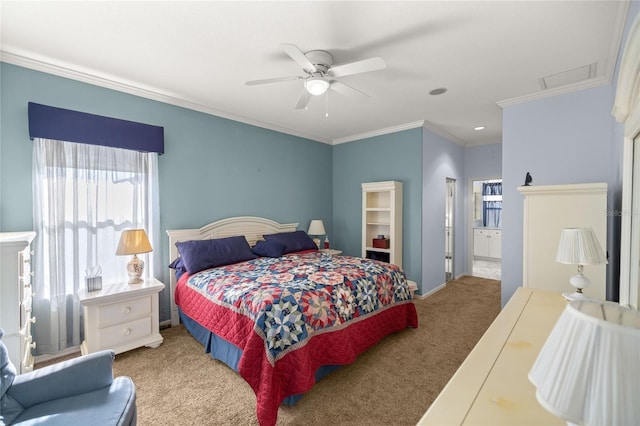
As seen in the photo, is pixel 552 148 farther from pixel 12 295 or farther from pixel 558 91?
pixel 12 295

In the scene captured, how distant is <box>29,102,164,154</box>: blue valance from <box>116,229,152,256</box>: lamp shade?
94 cm

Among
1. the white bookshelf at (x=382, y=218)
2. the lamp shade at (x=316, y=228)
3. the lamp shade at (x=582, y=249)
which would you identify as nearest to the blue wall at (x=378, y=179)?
the white bookshelf at (x=382, y=218)

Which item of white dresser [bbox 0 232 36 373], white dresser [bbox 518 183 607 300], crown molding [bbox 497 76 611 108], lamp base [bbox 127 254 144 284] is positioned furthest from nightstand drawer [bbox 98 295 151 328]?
crown molding [bbox 497 76 611 108]

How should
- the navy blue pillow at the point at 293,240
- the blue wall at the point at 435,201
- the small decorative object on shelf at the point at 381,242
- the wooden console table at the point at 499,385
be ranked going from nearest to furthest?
the wooden console table at the point at 499,385 → the navy blue pillow at the point at 293,240 → the blue wall at the point at 435,201 → the small decorative object on shelf at the point at 381,242

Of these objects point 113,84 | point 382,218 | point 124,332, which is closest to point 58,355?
point 124,332

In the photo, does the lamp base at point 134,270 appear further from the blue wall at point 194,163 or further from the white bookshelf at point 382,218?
the white bookshelf at point 382,218

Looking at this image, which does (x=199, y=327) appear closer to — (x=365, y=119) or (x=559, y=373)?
(x=559, y=373)

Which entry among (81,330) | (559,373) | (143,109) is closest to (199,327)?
(81,330)

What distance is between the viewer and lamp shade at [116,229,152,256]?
2664mm

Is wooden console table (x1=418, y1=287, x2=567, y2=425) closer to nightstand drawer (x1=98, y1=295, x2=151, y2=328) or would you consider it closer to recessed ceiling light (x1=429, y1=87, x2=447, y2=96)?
recessed ceiling light (x1=429, y1=87, x2=447, y2=96)

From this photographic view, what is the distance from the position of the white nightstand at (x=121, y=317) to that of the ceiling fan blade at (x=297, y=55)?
2479 mm

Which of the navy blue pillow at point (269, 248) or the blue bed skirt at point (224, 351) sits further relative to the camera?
the navy blue pillow at point (269, 248)

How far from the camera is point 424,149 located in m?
4.28

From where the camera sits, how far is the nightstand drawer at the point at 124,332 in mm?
2451
